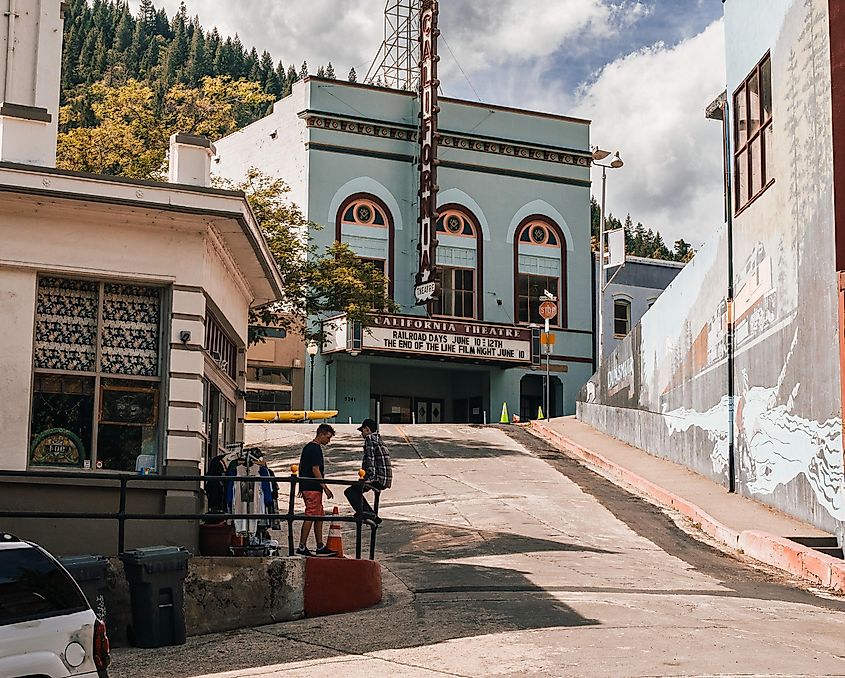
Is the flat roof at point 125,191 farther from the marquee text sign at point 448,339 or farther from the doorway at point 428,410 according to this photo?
the doorway at point 428,410

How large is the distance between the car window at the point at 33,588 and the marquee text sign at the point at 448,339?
100 feet

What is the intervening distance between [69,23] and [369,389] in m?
88.6

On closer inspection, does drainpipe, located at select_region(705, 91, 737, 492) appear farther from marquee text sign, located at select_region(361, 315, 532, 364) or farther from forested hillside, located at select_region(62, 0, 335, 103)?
forested hillside, located at select_region(62, 0, 335, 103)

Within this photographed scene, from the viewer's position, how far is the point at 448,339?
40219 millimetres

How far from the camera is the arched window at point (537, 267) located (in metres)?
44.2

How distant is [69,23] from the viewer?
116875mm

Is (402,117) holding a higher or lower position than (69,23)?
lower

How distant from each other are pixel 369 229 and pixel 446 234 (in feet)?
9.74

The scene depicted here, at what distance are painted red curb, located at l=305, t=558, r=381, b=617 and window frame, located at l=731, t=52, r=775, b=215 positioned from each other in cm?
1154

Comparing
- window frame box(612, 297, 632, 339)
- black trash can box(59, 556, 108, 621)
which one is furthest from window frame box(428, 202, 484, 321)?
black trash can box(59, 556, 108, 621)

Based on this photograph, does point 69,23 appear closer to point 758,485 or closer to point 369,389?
point 369,389

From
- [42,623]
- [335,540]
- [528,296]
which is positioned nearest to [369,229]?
[528,296]

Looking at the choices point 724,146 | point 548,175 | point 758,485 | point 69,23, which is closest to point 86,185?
point 758,485

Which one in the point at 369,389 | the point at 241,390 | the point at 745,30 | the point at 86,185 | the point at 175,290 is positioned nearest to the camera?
the point at 86,185
